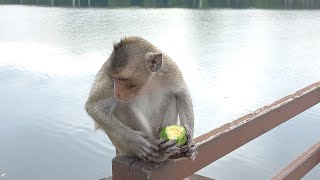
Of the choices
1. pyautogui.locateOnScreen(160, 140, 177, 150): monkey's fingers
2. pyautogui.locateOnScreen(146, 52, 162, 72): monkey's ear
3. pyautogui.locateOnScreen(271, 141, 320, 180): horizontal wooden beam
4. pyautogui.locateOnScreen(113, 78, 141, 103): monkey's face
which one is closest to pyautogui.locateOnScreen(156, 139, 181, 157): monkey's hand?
pyautogui.locateOnScreen(160, 140, 177, 150): monkey's fingers

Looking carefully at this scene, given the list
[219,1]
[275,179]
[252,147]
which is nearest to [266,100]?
[252,147]

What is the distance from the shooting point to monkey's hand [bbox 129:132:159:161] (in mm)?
1867

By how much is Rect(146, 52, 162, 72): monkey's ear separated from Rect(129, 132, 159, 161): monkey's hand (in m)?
0.42

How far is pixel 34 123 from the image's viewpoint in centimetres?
1283

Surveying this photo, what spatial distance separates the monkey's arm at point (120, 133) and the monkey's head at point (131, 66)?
141 millimetres

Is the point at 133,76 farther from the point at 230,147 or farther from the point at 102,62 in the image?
the point at 102,62

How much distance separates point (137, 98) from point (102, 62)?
16542 mm

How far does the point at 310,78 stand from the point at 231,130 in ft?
47.9

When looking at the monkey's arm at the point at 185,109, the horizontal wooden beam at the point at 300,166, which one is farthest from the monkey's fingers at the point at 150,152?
the horizontal wooden beam at the point at 300,166

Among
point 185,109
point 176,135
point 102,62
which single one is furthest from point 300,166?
point 102,62

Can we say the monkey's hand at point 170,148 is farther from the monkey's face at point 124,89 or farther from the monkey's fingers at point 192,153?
the monkey's face at point 124,89

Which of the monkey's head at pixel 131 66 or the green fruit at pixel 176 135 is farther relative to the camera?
the monkey's head at pixel 131 66

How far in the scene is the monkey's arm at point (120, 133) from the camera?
→ 1.92 meters

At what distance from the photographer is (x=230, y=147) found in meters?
2.00
